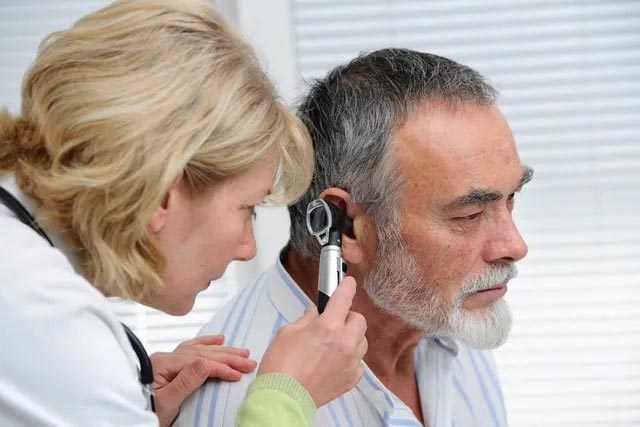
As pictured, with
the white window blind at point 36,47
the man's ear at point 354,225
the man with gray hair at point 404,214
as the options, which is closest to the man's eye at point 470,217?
the man with gray hair at point 404,214

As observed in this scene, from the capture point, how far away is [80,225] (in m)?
1.17

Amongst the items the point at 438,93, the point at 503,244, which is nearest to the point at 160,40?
the point at 438,93

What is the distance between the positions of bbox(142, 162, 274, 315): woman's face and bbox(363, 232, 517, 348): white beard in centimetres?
32

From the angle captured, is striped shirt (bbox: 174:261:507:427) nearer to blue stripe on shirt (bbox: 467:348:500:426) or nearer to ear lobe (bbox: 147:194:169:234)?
blue stripe on shirt (bbox: 467:348:500:426)

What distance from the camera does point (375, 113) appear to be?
155 centimetres

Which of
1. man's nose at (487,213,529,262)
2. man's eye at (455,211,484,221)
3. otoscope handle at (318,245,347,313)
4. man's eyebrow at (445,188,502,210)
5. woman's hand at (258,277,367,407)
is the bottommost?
woman's hand at (258,277,367,407)

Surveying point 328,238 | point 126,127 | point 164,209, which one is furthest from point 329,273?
point 126,127

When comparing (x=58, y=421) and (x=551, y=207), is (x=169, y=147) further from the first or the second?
(x=551, y=207)

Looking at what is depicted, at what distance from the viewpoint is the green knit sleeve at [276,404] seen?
1222mm

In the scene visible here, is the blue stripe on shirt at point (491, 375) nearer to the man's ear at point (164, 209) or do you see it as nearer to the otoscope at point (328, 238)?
the otoscope at point (328, 238)

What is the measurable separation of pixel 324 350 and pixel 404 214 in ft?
0.99

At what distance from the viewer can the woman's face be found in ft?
4.05

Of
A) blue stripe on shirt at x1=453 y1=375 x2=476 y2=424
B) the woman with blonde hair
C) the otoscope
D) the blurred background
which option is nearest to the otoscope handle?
the otoscope

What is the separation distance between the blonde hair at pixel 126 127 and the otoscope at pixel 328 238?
0.25 metres
